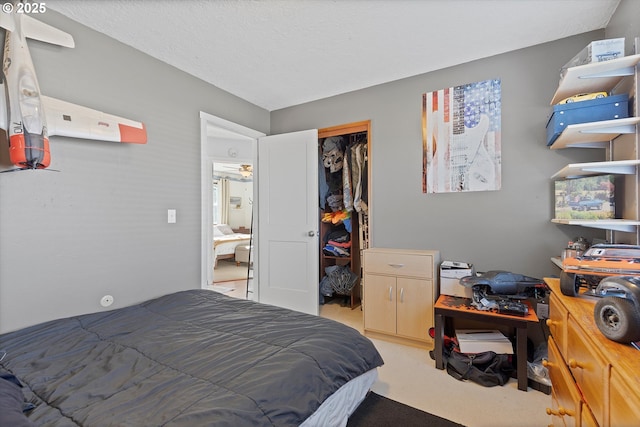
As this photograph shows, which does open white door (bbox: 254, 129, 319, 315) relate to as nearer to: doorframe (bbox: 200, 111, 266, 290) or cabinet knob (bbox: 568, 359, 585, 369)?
doorframe (bbox: 200, 111, 266, 290)

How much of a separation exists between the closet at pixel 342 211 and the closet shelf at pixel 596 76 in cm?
188

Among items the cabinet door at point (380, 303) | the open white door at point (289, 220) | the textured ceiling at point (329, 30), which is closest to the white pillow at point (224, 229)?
the open white door at point (289, 220)

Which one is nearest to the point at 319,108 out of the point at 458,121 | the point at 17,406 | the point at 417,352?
the point at 458,121

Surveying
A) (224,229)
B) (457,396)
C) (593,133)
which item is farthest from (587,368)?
(224,229)

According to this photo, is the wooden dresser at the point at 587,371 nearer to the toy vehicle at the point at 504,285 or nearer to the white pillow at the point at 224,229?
the toy vehicle at the point at 504,285

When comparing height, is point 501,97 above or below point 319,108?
below

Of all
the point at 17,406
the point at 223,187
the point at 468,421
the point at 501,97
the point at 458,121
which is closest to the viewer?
the point at 17,406

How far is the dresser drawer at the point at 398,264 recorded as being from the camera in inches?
93.8

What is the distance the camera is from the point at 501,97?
2.31 meters

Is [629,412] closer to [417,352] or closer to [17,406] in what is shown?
[17,406]

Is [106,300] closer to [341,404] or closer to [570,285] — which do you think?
[341,404]

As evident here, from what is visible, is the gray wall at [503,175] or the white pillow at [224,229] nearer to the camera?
the gray wall at [503,175]

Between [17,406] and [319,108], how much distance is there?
125 inches

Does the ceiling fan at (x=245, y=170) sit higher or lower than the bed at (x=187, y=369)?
higher
